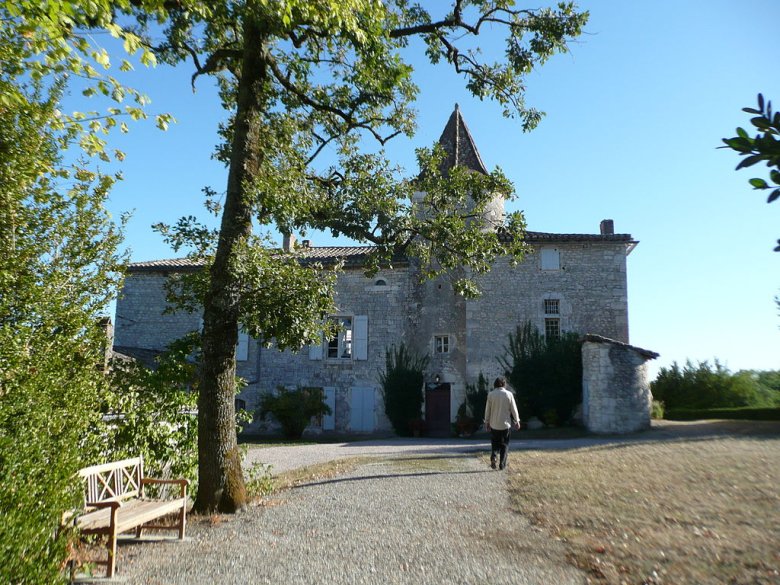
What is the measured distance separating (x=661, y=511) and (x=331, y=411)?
15430mm

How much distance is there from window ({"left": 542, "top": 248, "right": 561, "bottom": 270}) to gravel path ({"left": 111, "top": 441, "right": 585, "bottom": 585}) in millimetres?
13710

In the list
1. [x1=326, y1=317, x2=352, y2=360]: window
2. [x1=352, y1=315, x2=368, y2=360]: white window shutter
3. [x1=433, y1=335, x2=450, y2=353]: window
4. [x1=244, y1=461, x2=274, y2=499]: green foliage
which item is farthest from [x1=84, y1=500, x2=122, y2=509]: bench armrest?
[x1=433, y1=335, x2=450, y2=353]: window

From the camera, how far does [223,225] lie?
677cm

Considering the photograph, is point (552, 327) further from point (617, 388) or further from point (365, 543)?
point (365, 543)

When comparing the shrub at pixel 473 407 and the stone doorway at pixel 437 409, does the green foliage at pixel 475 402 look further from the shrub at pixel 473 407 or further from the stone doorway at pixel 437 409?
the stone doorway at pixel 437 409

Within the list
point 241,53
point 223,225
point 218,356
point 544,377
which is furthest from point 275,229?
point 544,377

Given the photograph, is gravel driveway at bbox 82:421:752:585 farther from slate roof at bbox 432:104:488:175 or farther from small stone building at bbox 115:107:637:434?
slate roof at bbox 432:104:488:175

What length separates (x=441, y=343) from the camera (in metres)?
20.9

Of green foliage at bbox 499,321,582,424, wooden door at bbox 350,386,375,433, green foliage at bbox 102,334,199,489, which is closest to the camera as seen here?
green foliage at bbox 102,334,199,489

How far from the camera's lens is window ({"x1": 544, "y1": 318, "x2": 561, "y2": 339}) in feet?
65.7

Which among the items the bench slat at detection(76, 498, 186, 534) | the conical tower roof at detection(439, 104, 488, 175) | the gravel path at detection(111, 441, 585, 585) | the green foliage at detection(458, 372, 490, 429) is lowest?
the gravel path at detection(111, 441, 585, 585)

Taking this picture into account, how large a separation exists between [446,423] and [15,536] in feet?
59.1

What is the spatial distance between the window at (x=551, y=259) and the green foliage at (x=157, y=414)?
611 inches

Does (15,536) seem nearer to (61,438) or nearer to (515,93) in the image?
(61,438)
